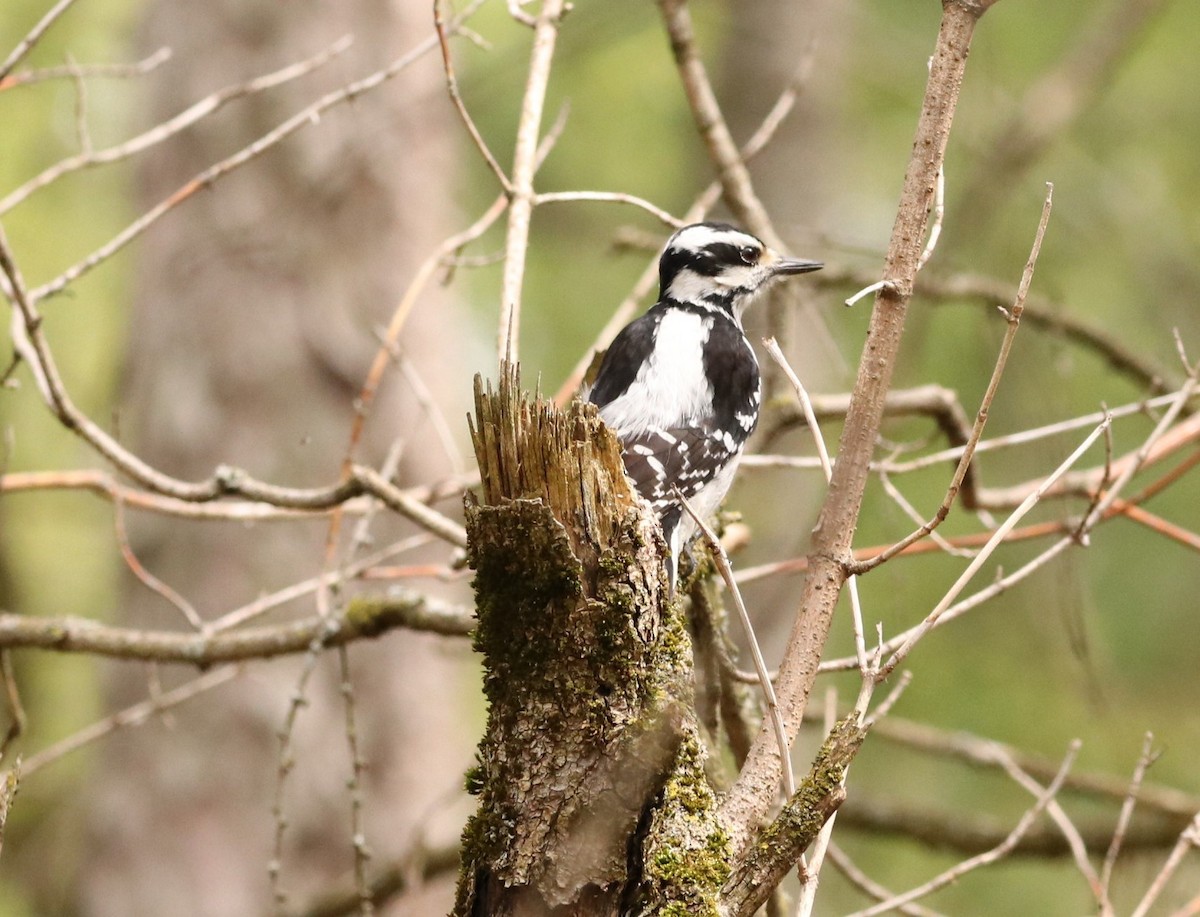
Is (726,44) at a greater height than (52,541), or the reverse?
(726,44)

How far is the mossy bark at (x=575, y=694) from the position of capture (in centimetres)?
195

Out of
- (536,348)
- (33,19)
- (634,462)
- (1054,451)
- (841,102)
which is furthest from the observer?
(536,348)

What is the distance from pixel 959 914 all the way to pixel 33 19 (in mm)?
7888

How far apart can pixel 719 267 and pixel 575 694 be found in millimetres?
3288

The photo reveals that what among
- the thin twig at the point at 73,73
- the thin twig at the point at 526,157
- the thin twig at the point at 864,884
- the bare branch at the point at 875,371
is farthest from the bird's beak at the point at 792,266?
the bare branch at the point at 875,371

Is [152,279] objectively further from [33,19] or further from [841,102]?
[841,102]

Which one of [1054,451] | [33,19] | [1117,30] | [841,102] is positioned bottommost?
[1054,451]

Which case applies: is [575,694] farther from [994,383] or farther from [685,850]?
[994,383]

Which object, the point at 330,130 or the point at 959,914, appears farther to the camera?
the point at 959,914

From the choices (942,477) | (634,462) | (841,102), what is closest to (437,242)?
(634,462)

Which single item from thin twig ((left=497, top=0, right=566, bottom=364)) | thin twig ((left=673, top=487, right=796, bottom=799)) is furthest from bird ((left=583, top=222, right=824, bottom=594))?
thin twig ((left=673, top=487, right=796, bottom=799))

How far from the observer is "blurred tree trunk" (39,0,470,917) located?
A: 5691 millimetres

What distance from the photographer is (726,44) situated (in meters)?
9.61

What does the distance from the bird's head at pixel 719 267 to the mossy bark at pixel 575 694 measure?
2.88 meters
